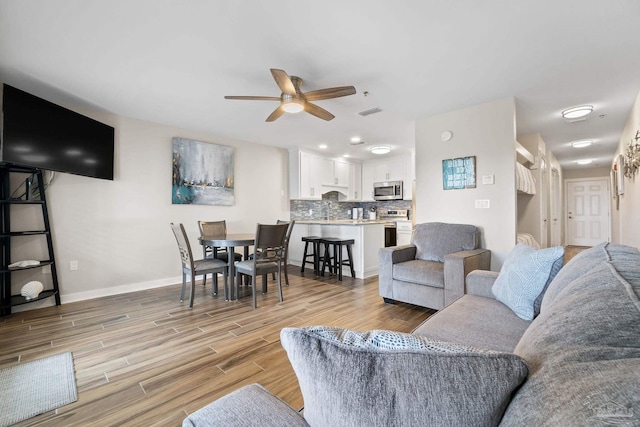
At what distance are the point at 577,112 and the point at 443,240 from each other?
2460 mm

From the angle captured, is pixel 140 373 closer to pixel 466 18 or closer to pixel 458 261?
pixel 458 261

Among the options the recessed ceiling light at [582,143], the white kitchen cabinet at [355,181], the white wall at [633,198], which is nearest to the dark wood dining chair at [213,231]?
the white kitchen cabinet at [355,181]

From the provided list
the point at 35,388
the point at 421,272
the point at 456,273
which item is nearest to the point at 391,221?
the point at 421,272

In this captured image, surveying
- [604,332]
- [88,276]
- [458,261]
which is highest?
[604,332]

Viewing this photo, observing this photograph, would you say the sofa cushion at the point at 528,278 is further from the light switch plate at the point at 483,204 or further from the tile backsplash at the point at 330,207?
the tile backsplash at the point at 330,207

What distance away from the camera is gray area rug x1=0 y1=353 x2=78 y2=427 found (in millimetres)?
1538

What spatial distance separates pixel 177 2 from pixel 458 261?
2.99 m

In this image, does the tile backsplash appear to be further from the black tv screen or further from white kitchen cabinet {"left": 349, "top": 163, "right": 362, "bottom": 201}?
the black tv screen

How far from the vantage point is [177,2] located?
5.89ft

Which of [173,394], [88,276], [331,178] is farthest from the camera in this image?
[331,178]

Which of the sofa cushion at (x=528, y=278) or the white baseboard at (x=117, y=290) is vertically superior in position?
the sofa cushion at (x=528, y=278)

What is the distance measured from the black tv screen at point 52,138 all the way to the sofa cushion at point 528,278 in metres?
4.21

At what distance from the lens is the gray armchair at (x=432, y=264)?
8.84 ft

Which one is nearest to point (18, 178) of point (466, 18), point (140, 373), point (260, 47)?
point (140, 373)
